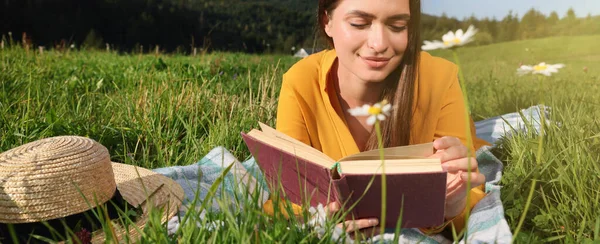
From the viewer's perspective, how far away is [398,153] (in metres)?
1.54

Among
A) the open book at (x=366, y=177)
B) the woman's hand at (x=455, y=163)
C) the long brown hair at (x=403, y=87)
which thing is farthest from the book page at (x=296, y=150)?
the long brown hair at (x=403, y=87)

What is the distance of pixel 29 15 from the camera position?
26562 millimetres

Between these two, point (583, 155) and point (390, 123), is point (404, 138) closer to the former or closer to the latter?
point (390, 123)

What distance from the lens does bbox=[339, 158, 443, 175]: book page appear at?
1438mm

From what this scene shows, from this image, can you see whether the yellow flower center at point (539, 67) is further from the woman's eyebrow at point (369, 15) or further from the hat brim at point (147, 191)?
the hat brim at point (147, 191)

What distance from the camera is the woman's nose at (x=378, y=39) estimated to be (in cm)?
201

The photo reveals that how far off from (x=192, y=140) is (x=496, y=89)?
2.84m

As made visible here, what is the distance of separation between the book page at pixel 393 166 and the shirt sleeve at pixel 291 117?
3.17 feet

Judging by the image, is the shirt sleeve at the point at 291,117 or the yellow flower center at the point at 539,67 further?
the shirt sleeve at the point at 291,117

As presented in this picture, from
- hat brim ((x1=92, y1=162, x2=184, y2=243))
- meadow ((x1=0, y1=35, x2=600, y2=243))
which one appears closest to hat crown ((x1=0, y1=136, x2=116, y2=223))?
hat brim ((x1=92, y1=162, x2=184, y2=243))

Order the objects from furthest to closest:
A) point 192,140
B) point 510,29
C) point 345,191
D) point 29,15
→ point 29,15 < point 510,29 < point 192,140 < point 345,191

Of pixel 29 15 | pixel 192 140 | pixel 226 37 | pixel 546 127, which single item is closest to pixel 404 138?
pixel 546 127

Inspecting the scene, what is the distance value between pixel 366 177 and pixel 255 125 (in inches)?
81.1

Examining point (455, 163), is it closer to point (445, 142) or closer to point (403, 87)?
point (445, 142)
